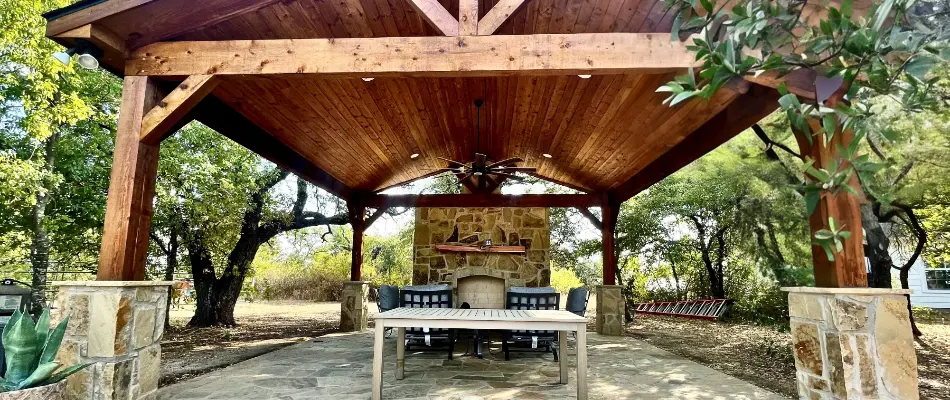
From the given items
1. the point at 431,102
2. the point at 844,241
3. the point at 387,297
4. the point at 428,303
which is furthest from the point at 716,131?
the point at 387,297

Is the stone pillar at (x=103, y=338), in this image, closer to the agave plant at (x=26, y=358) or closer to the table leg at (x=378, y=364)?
the agave plant at (x=26, y=358)

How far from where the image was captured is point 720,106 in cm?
408

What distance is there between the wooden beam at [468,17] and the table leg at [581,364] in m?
2.09

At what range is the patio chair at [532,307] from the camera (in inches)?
199

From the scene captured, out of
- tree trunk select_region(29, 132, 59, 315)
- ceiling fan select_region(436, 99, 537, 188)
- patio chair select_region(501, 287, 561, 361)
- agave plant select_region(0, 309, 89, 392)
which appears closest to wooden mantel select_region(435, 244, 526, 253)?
ceiling fan select_region(436, 99, 537, 188)

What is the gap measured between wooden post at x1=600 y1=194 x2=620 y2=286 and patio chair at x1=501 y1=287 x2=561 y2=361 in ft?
9.17

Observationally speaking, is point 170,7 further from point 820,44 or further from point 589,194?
point 589,194

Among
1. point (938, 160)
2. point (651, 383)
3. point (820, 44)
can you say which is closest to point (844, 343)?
point (651, 383)

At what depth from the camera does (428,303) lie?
17.6 feet

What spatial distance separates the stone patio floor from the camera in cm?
366

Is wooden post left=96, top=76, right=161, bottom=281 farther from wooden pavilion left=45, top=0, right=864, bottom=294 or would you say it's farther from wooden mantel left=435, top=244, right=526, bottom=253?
wooden mantel left=435, top=244, right=526, bottom=253

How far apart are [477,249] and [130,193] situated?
20.0 ft

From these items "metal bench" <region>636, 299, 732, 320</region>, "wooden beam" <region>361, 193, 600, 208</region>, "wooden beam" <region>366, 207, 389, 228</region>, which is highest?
"wooden beam" <region>361, 193, 600, 208</region>

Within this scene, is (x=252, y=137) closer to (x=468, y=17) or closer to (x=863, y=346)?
(x=468, y=17)
